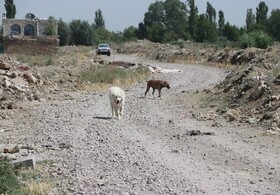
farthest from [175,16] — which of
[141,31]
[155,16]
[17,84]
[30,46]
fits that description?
[17,84]

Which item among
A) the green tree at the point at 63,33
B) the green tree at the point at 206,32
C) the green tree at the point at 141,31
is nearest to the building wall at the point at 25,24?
the green tree at the point at 63,33

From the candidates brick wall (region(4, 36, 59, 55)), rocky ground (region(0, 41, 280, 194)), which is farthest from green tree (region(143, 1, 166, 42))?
rocky ground (region(0, 41, 280, 194))

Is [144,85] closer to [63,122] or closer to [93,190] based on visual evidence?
[63,122]

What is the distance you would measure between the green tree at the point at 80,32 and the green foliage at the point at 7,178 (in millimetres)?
92498

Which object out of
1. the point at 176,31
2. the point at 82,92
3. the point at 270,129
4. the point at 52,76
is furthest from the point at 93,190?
the point at 176,31

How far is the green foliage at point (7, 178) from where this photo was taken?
873cm

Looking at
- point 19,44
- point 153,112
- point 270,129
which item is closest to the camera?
point 270,129

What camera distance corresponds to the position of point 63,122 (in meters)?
16.7

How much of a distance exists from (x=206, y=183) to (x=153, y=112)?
10.4 metres

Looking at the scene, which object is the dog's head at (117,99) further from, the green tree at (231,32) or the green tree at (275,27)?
the green tree at (231,32)

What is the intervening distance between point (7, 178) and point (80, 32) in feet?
311

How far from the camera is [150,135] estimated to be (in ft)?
46.4

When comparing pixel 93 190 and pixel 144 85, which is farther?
pixel 144 85

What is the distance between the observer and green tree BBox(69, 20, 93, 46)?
3996 inches
